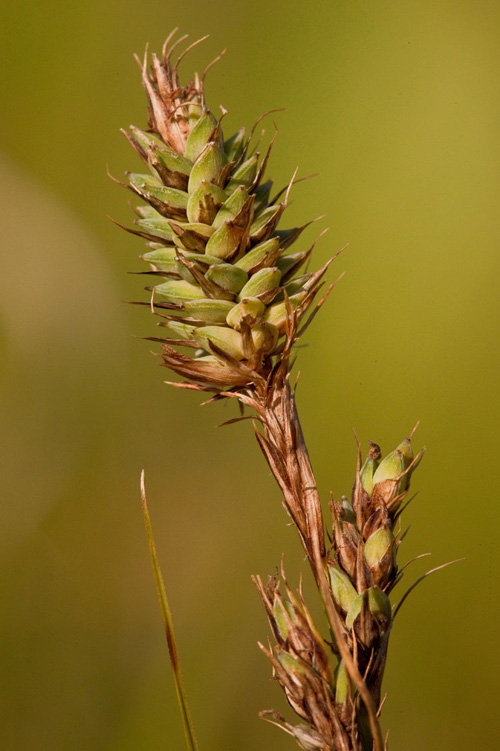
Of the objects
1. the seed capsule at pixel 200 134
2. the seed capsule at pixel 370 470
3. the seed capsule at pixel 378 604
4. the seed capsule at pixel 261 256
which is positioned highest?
the seed capsule at pixel 200 134

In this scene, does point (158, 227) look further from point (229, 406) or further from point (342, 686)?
point (229, 406)

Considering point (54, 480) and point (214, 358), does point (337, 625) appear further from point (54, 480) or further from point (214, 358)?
point (54, 480)

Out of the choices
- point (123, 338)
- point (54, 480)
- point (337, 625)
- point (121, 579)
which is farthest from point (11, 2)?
point (337, 625)

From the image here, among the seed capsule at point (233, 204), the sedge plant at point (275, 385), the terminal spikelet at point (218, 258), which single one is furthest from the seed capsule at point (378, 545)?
the seed capsule at point (233, 204)

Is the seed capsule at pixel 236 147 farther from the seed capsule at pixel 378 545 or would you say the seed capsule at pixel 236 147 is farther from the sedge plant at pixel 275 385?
the seed capsule at pixel 378 545

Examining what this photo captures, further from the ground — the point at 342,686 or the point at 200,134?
the point at 200,134

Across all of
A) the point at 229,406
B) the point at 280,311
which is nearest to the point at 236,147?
the point at 280,311

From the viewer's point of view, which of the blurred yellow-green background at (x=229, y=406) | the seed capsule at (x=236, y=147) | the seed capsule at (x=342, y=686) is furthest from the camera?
the blurred yellow-green background at (x=229, y=406)

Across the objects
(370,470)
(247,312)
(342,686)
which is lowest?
(342,686)
